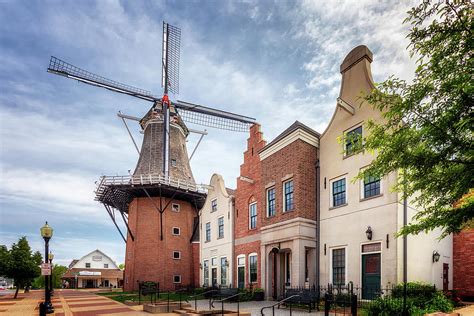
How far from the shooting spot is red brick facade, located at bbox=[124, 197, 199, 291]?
31984mm

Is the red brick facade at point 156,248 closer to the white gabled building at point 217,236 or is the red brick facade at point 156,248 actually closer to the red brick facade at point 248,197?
the white gabled building at point 217,236

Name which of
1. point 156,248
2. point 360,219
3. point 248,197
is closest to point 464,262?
point 360,219

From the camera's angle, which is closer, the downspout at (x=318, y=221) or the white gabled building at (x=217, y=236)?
the downspout at (x=318, y=221)

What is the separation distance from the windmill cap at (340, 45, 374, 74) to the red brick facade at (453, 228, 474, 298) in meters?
10.5

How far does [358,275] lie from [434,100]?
1095 centimetres

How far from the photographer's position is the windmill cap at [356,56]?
650 inches

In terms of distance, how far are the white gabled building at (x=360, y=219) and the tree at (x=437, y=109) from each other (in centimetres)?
712

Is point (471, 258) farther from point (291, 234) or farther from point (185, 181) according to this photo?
point (185, 181)

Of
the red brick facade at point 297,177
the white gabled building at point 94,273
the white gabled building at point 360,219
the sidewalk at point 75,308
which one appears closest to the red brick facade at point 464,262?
the white gabled building at point 360,219

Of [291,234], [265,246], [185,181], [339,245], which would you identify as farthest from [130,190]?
[339,245]

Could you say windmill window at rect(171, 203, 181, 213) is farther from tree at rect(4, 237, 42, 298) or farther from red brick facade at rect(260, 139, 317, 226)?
red brick facade at rect(260, 139, 317, 226)

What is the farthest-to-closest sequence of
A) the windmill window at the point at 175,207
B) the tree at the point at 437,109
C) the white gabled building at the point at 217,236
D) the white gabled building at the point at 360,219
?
the windmill window at the point at 175,207 < the white gabled building at the point at 217,236 < the white gabled building at the point at 360,219 < the tree at the point at 437,109

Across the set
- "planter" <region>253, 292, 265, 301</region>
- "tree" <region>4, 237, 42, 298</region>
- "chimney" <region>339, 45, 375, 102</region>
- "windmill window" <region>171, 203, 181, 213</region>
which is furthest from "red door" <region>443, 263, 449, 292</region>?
"tree" <region>4, 237, 42, 298</region>

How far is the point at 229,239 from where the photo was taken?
25.4 meters
